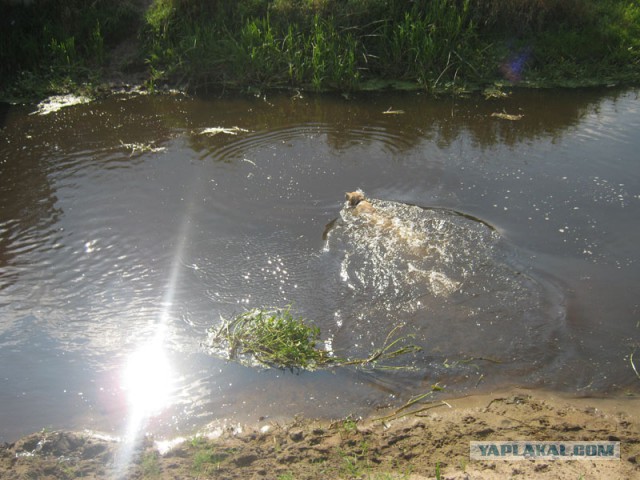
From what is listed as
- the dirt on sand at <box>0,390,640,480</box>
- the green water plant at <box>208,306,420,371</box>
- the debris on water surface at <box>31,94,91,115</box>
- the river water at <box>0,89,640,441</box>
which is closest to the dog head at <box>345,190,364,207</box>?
the river water at <box>0,89,640,441</box>

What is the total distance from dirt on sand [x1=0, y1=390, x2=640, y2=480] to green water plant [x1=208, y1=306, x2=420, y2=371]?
512 millimetres

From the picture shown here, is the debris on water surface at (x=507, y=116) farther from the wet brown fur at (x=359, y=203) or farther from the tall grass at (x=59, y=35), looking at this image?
the tall grass at (x=59, y=35)

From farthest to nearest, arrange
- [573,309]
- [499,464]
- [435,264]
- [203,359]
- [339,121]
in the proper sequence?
[339,121]
[435,264]
[573,309]
[203,359]
[499,464]

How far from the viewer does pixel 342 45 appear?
366 inches

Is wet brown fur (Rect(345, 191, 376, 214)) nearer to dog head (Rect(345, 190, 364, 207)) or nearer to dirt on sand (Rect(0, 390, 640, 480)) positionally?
dog head (Rect(345, 190, 364, 207))

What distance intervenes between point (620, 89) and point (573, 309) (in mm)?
5834

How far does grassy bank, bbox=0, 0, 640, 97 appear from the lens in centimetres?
916

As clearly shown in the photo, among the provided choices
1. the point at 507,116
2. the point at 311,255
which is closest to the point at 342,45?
the point at 507,116

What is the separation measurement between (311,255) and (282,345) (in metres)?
1.28

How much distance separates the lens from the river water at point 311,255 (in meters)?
3.90

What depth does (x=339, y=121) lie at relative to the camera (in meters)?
8.09

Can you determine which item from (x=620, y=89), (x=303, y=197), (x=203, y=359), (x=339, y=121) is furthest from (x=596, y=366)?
(x=620, y=89)

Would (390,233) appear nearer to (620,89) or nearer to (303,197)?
(303,197)

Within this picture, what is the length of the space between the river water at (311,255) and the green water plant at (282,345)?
0.26 feet
